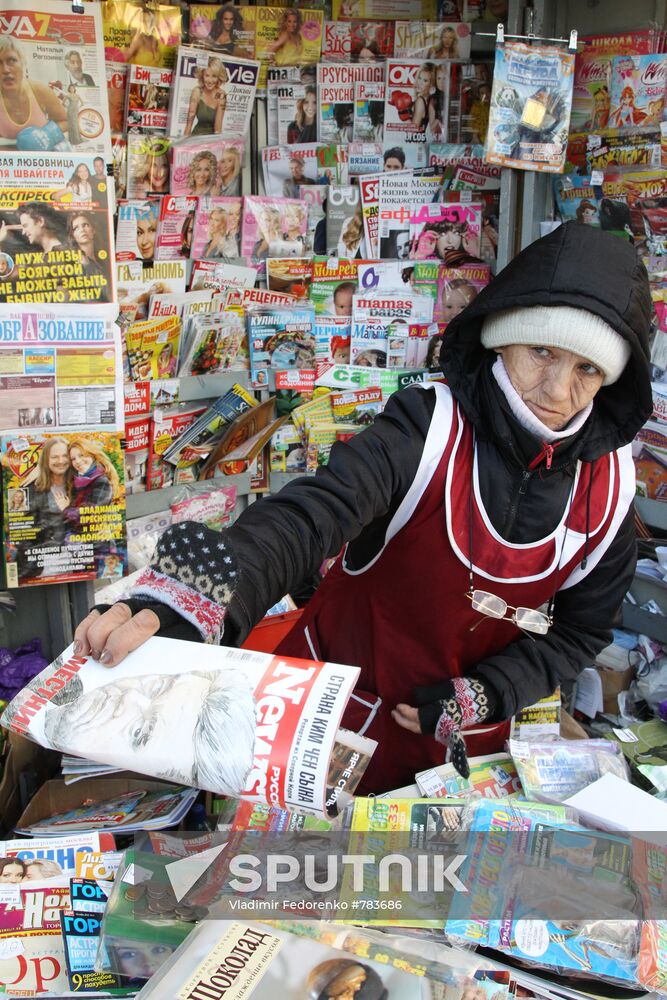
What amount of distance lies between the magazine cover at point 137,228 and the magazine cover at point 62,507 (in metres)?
0.79

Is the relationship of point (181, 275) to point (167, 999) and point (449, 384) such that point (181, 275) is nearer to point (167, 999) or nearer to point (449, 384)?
point (449, 384)

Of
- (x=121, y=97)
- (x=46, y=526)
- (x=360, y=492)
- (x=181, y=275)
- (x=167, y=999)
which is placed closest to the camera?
(x=167, y=999)

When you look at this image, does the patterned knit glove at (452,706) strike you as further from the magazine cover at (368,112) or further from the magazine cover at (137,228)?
the magazine cover at (368,112)

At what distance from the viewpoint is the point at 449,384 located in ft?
5.33

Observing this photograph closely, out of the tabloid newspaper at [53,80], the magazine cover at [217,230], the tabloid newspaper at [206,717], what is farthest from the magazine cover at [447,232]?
the tabloid newspaper at [206,717]

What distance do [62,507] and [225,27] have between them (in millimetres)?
1732

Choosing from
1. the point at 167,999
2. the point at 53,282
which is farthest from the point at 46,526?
the point at 167,999

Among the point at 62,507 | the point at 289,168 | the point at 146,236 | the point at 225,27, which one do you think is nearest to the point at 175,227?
the point at 146,236

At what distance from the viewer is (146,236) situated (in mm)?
2965

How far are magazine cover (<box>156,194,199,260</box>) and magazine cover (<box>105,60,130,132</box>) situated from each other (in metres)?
0.28

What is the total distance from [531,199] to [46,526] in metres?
2.05

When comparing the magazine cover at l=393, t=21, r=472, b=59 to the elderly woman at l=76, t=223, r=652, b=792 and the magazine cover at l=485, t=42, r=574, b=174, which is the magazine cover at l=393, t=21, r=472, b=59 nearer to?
the magazine cover at l=485, t=42, r=574, b=174

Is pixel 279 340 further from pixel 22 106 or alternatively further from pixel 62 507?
pixel 22 106

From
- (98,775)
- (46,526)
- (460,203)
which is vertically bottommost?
(98,775)
